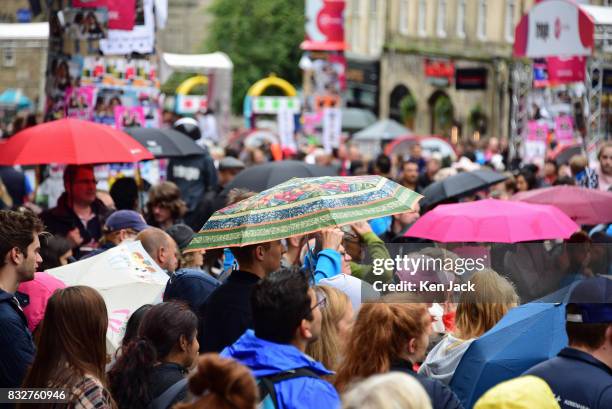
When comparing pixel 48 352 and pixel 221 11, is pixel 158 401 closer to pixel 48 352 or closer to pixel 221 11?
pixel 48 352

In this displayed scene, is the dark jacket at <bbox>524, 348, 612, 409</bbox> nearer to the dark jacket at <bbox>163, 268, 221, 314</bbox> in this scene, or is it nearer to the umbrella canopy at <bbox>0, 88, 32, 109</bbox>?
the dark jacket at <bbox>163, 268, 221, 314</bbox>

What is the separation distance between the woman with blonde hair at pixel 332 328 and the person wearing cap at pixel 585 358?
35.9 inches

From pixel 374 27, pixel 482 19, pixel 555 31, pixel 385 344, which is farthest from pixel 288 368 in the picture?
pixel 374 27

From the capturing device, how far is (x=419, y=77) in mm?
57188

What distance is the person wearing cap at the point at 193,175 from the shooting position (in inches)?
595

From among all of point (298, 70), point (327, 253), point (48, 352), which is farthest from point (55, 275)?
point (298, 70)

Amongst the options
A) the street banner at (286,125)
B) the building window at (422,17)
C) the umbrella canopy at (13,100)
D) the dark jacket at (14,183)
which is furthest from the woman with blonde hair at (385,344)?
the umbrella canopy at (13,100)

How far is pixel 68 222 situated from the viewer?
36.1 ft

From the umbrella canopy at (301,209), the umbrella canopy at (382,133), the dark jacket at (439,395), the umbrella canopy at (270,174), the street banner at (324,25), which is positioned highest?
the umbrella canopy at (301,209)

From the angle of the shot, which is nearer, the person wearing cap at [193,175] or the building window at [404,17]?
the person wearing cap at [193,175]

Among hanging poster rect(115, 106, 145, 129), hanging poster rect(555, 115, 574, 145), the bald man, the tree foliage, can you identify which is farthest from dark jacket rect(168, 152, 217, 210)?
the tree foliage

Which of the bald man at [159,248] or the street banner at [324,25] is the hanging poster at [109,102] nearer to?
the bald man at [159,248]

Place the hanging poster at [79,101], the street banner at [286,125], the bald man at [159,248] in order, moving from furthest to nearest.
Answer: the street banner at [286,125] < the hanging poster at [79,101] < the bald man at [159,248]

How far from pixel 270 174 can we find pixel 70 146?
1.67m
